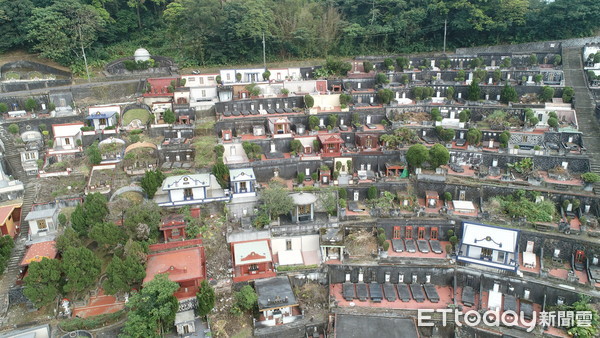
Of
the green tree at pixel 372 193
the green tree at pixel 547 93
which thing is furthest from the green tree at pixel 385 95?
the green tree at pixel 372 193

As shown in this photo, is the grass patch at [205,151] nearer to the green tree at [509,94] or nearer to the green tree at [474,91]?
the green tree at [474,91]

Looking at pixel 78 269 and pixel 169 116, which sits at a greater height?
pixel 169 116

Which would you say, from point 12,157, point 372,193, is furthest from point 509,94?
point 12,157

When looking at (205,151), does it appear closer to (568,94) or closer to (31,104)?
(31,104)

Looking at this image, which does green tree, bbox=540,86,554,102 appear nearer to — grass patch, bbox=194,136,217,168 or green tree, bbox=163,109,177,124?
grass patch, bbox=194,136,217,168

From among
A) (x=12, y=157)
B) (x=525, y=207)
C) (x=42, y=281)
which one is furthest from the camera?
(x=12, y=157)

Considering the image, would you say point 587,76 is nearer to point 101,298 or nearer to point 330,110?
point 330,110

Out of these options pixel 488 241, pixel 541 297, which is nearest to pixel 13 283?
pixel 488 241
